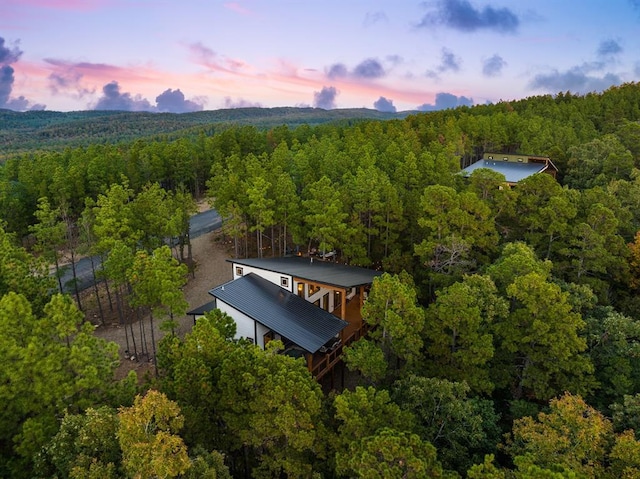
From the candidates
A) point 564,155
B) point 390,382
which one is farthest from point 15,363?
point 564,155

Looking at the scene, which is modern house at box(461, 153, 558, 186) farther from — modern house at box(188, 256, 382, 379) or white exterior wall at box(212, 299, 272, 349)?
white exterior wall at box(212, 299, 272, 349)

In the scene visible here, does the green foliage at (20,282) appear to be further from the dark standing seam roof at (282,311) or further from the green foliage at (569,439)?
the green foliage at (569,439)

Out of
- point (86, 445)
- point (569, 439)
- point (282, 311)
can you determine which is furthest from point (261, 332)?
point (569, 439)

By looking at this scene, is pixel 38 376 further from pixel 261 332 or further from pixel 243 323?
pixel 261 332

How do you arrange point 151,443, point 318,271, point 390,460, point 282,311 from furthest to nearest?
point 318,271 < point 282,311 < point 390,460 < point 151,443

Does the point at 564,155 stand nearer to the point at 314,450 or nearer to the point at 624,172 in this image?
the point at 624,172

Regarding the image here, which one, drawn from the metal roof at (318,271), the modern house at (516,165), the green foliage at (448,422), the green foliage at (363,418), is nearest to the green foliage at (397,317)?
the green foliage at (448,422)
